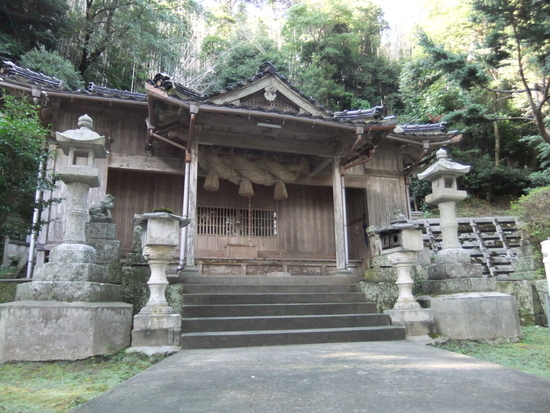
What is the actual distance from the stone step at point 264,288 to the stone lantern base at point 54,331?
1.98m

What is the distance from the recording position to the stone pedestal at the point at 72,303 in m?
4.50

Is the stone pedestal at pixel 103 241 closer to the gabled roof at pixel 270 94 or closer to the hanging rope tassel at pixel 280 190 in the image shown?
the gabled roof at pixel 270 94

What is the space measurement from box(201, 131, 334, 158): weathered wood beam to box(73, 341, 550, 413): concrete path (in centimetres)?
574

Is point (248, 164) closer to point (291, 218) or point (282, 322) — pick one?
point (291, 218)

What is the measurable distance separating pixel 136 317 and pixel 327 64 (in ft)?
75.4

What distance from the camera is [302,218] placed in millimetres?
11906

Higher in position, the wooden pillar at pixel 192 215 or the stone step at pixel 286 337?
the wooden pillar at pixel 192 215

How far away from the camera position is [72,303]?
481 cm

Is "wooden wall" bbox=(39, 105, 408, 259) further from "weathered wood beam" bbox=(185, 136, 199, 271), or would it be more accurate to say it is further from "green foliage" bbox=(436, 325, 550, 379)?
"green foliage" bbox=(436, 325, 550, 379)

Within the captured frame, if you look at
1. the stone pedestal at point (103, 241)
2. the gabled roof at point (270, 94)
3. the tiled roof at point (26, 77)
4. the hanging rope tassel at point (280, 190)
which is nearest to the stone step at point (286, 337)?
the stone pedestal at point (103, 241)

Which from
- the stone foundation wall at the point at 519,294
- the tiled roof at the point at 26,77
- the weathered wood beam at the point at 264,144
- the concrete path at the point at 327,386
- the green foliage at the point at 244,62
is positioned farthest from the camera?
the green foliage at the point at 244,62

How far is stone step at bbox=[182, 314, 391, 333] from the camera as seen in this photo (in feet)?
18.2

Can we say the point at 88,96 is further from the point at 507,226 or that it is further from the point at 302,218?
the point at 507,226

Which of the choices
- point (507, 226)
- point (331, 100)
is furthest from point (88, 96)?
point (331, 100)
